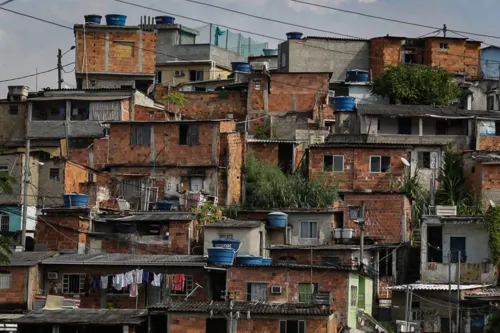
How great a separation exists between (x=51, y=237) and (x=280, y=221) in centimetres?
904

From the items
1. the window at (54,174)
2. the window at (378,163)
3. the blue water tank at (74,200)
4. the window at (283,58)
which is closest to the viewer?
the blue water tank at (74,200)

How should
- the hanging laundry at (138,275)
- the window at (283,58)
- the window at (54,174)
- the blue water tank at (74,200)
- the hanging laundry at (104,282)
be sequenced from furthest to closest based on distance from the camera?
1. the window at (283,58)
2. the window at (54,174)
3. the blue water tank at (74,200)
4. the hanging laundry at (104,282)
5. the hanging laundry at (138,275)

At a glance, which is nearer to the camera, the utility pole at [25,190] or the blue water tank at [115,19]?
the utility pole at [25,190]

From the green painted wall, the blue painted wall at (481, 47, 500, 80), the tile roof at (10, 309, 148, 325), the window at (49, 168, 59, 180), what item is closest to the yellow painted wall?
the blue painted wall at (481, 47, 500, 80)

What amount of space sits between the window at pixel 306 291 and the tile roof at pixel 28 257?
9.78 metres

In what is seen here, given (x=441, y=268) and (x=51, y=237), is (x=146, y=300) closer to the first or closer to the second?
(x=51, y=237)

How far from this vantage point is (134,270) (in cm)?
4859

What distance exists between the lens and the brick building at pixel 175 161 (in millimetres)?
58844

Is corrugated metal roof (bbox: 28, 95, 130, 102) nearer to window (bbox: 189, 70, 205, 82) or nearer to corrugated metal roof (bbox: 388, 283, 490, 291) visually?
window (bbox: 189, 70, 205, 82)

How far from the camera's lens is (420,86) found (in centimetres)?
6938

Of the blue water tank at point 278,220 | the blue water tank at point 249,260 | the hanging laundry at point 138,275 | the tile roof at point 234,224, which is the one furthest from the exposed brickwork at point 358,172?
the hanging laundry at point 138,275

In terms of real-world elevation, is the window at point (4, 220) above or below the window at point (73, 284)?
above

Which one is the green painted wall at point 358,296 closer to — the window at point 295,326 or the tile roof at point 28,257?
the window at point 295,326

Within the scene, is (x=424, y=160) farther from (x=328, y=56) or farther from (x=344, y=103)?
(x=328, y=56)
